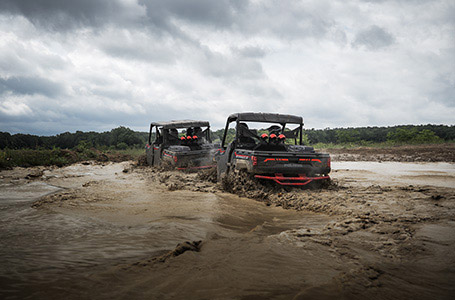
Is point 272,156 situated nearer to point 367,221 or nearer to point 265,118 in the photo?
point 265,118

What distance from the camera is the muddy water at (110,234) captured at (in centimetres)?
206

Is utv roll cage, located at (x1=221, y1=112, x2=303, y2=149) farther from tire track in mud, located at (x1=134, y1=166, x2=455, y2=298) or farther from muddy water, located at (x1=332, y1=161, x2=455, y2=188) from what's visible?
muddy water, located at (x1=332, y1=161, x2=455, y2=188)

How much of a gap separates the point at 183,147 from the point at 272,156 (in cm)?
527

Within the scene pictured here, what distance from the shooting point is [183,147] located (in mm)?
10383

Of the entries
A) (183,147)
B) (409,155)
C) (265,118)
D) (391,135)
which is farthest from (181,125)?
(391,135)

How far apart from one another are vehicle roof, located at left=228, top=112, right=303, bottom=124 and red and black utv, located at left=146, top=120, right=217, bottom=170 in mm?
3454

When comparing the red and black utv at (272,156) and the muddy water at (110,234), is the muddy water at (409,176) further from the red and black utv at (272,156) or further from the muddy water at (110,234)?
the muddy water at (110,234)

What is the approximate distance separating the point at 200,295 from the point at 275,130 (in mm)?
5888

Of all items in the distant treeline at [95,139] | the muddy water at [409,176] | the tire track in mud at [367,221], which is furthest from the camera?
the distant treeline at [95,139]

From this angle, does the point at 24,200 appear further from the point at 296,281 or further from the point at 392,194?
the point at 392,194

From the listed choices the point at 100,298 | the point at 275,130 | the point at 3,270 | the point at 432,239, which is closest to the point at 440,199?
the point at 432,239

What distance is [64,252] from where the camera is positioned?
8.68ft

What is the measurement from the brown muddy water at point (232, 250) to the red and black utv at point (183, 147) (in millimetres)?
5121

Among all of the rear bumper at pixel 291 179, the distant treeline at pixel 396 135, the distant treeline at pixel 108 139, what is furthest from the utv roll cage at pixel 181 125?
the distant treeline at pixel 396 135
